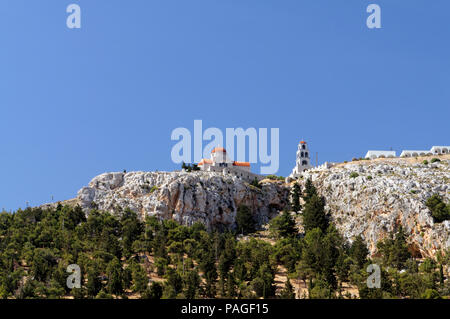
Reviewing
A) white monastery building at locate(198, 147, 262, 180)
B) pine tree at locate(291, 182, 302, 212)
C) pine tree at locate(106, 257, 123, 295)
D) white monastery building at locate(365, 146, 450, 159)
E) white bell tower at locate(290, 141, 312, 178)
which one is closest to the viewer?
pine tree at locate(106, 257, 123, 295)

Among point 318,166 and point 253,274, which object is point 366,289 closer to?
point 253,274

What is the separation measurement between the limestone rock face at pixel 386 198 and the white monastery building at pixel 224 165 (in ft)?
69.9

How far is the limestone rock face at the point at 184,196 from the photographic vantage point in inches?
5664

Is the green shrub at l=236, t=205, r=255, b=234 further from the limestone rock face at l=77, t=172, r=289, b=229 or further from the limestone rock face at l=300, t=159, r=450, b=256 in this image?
the limestone rock face at l=300, t=159, r=450, b=256

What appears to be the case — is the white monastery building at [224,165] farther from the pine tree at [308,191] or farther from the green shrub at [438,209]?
the green shrub at [438,209]

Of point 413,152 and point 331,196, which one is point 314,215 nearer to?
point 331,196

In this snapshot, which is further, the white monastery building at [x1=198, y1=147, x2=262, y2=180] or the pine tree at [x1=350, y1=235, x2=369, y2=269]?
the white monastery building at [x1=198, y1=147, x2=262, y2=180]

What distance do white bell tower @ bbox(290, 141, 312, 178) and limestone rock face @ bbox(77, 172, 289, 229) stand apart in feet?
62.8

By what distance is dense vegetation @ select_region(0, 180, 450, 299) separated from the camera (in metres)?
94.1

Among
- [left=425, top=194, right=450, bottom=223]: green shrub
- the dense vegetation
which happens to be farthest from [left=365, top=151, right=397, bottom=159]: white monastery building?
[left=425, top=194, right=450, bottom=223]: green shrub

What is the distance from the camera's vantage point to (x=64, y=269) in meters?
100

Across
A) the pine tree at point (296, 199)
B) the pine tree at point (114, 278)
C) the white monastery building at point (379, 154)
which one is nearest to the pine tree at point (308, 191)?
the pine tree at point (296, 199)
